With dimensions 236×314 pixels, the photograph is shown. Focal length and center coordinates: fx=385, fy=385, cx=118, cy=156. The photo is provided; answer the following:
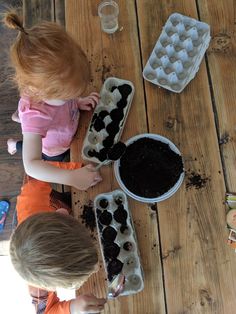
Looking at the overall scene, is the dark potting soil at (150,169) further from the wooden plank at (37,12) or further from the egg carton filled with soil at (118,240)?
the wooden plank at (37,12)

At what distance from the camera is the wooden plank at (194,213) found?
35.4 inches

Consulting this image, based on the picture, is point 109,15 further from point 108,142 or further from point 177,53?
point 108,142

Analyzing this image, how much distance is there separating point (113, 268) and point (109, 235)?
0.25 ft

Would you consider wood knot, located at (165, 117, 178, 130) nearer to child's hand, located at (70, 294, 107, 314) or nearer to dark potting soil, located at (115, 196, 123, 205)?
dark potting soil, located at (115, 196, 123, 205)

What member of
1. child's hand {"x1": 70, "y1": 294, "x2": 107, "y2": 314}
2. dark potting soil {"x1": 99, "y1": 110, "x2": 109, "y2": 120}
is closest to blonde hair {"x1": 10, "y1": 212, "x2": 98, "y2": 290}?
child's hand {"x1": 70, "y1": 294, "x2": 107, "y2": 314}

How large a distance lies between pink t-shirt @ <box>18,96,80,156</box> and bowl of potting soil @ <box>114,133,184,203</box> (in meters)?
0.18

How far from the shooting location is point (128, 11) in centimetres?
112

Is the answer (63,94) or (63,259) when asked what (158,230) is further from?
(63,94)

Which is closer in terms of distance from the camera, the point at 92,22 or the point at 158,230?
the point at 158,230

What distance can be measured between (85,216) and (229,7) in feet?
2.37

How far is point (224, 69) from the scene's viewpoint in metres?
1.06

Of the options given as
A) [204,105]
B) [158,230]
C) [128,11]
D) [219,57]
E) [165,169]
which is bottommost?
[158,230]

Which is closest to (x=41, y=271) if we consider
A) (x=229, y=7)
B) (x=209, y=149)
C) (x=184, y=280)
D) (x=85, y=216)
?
(x=85, y=216)

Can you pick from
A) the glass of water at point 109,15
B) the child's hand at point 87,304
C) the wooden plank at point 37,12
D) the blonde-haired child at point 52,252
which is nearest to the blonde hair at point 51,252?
the blonde-haired child at point 52,252
